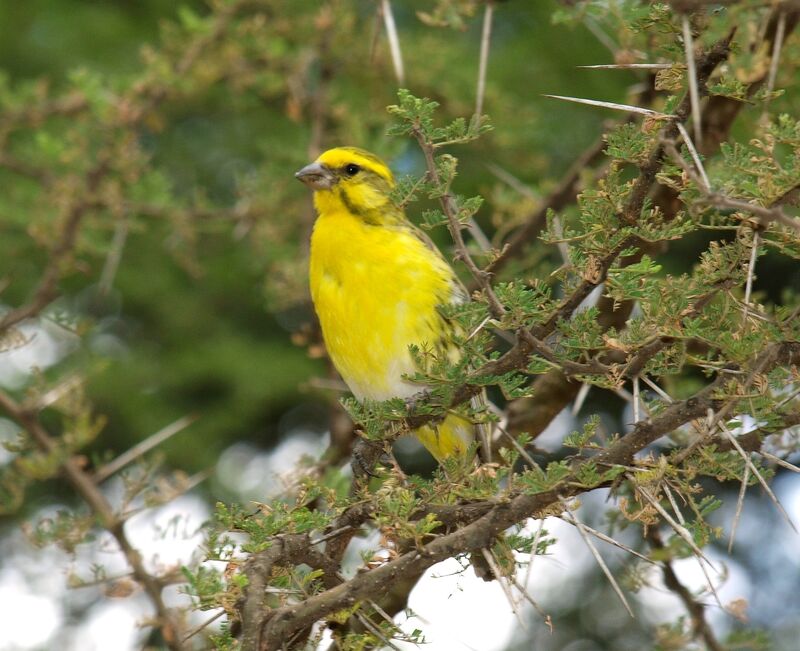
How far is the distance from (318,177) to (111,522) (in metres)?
1.95

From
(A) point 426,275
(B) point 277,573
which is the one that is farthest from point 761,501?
(B) point 277,573

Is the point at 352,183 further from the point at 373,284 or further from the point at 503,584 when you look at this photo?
the point at 503,584

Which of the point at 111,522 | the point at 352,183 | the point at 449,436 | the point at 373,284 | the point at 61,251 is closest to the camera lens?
the point at 111,522

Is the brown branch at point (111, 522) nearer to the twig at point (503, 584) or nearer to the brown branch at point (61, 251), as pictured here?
the brown branch at point (61, 251)

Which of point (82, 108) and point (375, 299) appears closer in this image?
point (375, 299)

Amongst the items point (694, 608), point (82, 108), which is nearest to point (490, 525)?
point (694, 608)

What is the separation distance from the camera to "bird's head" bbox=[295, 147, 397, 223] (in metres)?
4.94

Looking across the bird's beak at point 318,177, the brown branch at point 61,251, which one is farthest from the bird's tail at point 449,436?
the brown branch at point 61,251

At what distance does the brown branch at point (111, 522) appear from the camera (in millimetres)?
3422

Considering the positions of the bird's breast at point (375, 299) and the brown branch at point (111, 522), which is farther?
the bird's breast at point (375, 299)

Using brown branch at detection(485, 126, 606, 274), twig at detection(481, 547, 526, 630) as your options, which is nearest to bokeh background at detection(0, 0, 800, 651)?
brown branch at detection(485, 126, 606, 274)

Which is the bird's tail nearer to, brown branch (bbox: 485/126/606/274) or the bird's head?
brown branch (bbox: 485/126/606/274)

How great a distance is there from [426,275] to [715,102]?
4.32 feet

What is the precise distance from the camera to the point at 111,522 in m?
3.60
